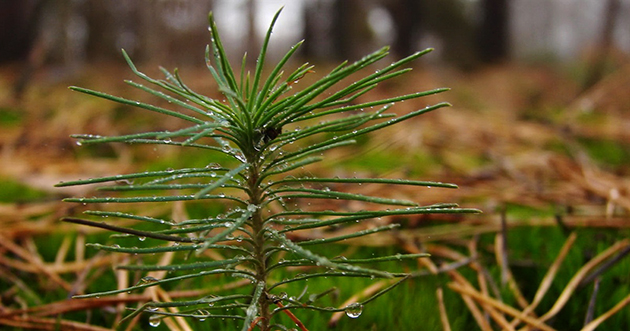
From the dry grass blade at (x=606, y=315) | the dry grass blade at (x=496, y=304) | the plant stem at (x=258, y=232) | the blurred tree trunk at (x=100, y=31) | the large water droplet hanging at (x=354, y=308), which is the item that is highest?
the blurred tree trunk at (x=100, y=31)

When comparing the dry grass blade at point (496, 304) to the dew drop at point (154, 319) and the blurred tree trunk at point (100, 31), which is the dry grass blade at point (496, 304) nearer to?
the dew drop at point (154, 319)

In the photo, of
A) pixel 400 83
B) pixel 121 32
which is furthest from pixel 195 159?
pixel 121 32


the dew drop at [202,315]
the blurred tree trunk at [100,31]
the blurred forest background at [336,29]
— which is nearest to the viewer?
the dew drop at [202,315]

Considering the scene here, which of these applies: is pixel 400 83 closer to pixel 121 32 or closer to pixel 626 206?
pixel 626 206

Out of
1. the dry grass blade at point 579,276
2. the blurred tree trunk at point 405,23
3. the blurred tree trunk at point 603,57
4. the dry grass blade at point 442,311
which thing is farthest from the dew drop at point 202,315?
the blurred tree trunk at point 405,23

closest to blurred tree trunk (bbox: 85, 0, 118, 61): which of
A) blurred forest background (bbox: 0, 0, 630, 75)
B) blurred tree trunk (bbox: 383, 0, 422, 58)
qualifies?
blurred forest background (bbox: 0, 0, 630, 75)

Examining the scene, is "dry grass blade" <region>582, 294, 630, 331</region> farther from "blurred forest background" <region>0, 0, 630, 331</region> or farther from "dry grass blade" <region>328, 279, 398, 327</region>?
"dry grass blade" <region>328, 279, 398, 327</region>

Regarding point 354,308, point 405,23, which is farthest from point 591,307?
point 405,23
